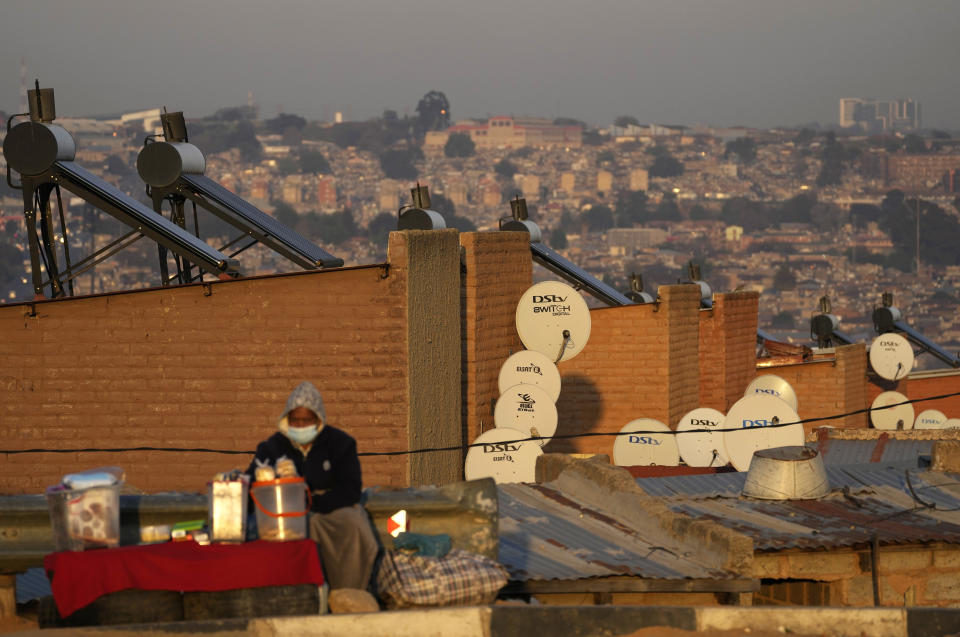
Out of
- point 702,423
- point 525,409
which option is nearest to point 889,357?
point 702,423

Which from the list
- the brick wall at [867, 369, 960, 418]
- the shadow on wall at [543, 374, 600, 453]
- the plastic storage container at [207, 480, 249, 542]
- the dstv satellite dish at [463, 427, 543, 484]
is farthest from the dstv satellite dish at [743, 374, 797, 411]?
the plastic storage container at [207, 480, 249, 542]

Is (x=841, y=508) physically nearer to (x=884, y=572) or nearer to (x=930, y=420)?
(x=884, y=572)

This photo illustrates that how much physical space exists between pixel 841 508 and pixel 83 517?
23.4ft

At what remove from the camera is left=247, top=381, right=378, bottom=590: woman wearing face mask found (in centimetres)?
778

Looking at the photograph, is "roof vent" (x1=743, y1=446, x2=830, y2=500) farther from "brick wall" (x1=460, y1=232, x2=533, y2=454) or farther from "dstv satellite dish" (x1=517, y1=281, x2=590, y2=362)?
"dstv satellite dish" (x1=517, y1=281, x2=590, y2=362)

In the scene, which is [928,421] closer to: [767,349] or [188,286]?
[767,349]

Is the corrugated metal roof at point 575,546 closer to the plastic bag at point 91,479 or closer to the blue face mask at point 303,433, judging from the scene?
the blue face mask at point 303,433

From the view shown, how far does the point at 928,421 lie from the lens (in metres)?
30.7

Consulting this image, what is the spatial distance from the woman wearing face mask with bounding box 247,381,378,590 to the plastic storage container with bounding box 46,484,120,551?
29.9 inches

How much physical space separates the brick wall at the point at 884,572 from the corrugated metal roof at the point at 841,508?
0.37 feet

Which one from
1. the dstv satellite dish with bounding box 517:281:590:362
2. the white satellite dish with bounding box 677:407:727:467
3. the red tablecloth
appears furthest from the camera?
the white satellite dish with bounding box 677:407:727:467

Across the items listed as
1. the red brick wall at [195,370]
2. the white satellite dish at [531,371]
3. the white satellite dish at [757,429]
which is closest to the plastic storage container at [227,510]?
the red brick wall at [195,370]

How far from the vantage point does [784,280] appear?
168 m

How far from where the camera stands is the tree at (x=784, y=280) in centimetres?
16625
